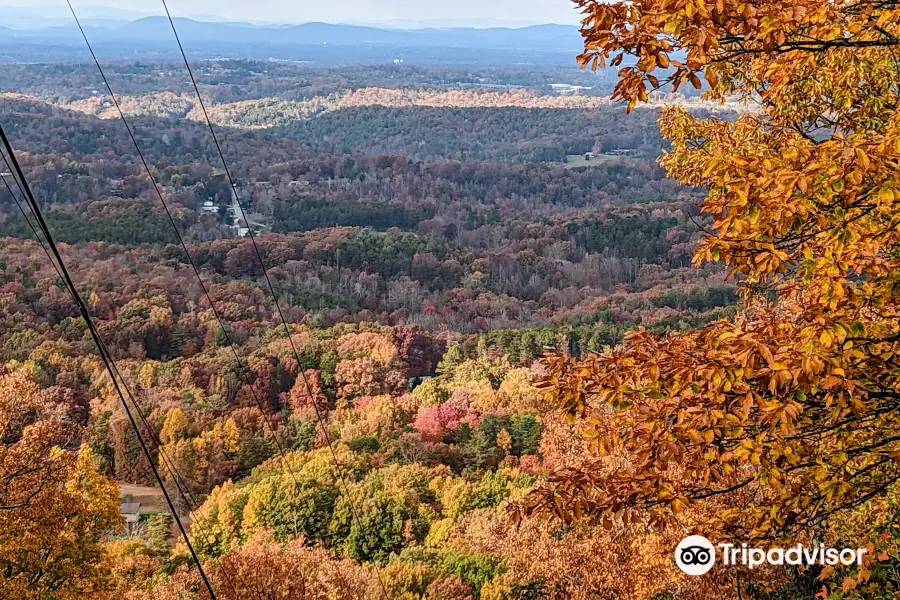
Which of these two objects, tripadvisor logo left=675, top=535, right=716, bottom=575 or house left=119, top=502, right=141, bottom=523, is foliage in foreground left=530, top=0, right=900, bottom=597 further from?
house left=119, top=502, right=141, bottom=523

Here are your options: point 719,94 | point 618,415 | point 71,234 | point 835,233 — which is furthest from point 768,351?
point 71,234

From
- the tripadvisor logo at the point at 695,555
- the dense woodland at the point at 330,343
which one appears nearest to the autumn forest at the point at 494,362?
the dense woodland at the point at 330,343

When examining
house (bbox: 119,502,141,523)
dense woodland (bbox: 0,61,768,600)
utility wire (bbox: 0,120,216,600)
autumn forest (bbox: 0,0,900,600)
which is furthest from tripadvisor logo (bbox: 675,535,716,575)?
house (bbox: 119,502,141,523)

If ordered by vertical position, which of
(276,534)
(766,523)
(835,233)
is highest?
(835,233)

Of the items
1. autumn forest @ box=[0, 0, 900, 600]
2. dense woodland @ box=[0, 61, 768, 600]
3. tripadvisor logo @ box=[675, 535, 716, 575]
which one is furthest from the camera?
dense woodland @ box=[0, 61, 768, 600]

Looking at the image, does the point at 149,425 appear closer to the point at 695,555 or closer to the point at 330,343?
the point at 695,555

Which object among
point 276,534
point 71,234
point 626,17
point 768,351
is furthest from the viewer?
point 71,234

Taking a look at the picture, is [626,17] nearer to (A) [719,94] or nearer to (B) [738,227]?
(B) [738,227]

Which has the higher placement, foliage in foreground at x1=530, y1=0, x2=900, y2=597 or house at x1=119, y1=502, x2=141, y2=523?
foliage in foreground at x1=530, y1=0, x2=900, y2=597
